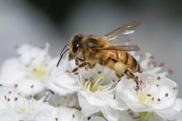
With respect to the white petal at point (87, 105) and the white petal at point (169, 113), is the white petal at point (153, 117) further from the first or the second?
the white petal at point (87, 105)

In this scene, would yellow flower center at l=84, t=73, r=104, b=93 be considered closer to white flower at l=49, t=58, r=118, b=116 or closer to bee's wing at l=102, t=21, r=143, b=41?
white flower at l=49, t=58, r=118, b=116

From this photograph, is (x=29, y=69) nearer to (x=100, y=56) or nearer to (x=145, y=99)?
(x=100, y=56)

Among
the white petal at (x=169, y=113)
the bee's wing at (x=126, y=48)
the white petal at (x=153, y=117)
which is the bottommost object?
the white petal at (x=153, y=117)

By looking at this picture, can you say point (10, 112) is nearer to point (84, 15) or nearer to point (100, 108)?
point (100, 108)

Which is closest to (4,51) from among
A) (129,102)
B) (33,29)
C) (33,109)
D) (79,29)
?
(33,29)

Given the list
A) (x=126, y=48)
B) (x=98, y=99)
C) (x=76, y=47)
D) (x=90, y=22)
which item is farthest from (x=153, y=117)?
(x=90, y=22)

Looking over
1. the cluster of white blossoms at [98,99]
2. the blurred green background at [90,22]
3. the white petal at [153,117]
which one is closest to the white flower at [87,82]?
the cluster of white blossoms at [98,99]
